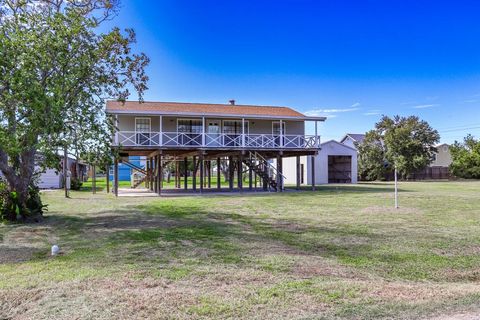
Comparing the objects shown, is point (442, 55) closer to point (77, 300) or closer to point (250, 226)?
point (250, 226)

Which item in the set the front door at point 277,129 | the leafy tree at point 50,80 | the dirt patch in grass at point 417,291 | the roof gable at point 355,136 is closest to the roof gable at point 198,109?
the front door at point 277,129

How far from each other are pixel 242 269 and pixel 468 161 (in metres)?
47.4

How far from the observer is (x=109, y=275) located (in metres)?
5.36

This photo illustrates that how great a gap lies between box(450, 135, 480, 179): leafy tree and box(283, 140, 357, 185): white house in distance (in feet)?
54.1

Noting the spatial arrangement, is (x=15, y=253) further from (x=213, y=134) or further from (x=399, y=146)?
(x=399, y=146)

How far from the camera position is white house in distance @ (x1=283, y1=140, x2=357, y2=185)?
35969mm

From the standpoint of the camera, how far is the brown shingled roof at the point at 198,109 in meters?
21.8

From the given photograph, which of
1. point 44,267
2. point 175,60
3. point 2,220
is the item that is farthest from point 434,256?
point 175,60

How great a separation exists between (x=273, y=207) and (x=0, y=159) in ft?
29.0

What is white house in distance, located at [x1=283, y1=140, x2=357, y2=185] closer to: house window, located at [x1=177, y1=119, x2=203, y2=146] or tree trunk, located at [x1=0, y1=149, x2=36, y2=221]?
house window, located at [x1=177, y1=119, x2=203, y2=146]

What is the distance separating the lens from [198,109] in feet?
79.1

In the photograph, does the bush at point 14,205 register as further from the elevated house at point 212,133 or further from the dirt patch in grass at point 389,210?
the dirt patch in grass at point 389,210

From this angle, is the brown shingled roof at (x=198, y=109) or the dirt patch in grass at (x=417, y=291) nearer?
the dirt patch in grass at (x=417, y=291)

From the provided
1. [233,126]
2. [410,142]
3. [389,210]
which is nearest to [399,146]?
[410,142]
